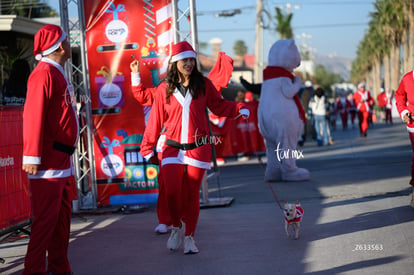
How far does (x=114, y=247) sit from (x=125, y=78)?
113 inches

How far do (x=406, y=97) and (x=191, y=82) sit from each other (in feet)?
10.7

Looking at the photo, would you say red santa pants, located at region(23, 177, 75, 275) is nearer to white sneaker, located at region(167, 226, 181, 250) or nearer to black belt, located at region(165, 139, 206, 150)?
black belt, located at region(165, 139, 206, 150)

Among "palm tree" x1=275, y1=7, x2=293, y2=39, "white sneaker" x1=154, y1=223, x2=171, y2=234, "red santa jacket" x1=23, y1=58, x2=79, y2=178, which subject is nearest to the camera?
"red santa jacket" x1=23, y1=58, x2=79, y2=178

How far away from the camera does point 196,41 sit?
31.5ft

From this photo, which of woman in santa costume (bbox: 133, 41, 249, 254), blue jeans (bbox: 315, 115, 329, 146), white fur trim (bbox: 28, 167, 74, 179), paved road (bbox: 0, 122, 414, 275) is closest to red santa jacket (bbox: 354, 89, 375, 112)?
blue jeans (bbox: 315, 115, 329, 146)

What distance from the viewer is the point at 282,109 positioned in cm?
1238

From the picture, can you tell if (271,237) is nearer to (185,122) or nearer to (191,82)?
(185,122)

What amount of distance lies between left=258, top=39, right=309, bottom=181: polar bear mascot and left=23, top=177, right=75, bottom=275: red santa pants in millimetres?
6827

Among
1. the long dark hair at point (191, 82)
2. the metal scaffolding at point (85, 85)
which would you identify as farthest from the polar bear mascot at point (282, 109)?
the long dark hair at point (191, 82)

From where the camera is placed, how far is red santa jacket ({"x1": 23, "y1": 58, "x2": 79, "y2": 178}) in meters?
5.48

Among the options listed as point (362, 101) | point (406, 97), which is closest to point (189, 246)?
point (406, 97)

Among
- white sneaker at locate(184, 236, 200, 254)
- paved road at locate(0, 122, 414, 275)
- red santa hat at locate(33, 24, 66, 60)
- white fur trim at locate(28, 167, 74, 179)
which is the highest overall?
red santa hat at locate(33, 24, 66, 60)

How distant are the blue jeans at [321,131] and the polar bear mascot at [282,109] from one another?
9.27 m

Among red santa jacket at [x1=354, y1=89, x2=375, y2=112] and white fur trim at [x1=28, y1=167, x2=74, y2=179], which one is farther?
red santa jacket at [x1=354, y1=89, x2=375, y2=112]
